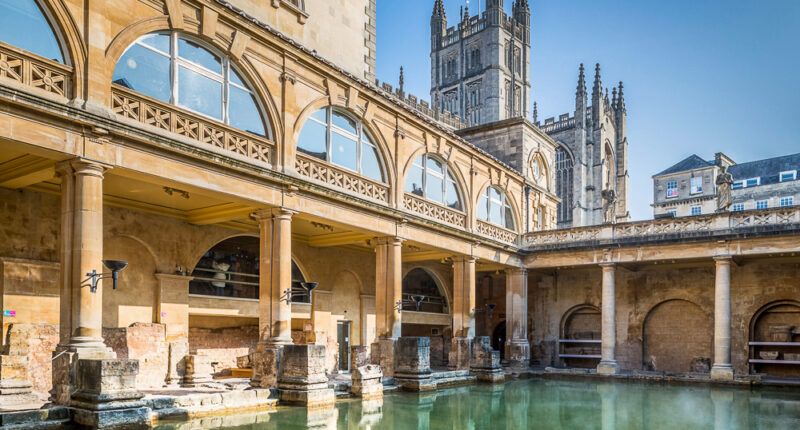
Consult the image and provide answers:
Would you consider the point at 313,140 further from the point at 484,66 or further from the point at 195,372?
the point at 484,66

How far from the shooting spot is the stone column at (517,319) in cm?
2788

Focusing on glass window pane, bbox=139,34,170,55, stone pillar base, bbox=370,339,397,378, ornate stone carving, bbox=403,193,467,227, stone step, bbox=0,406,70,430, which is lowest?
stone pillar base, bbox=370,339,397,378

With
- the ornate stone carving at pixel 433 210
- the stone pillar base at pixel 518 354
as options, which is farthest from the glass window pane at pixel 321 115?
the stone pillar base at pixel 518 354

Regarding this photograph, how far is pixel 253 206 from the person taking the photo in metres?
16.1

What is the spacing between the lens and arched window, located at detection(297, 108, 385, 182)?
58.1 ft

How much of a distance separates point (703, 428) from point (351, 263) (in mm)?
14505

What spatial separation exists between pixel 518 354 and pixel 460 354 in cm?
530

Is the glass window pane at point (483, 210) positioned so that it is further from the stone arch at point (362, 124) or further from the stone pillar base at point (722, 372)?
the stone pillar base at point (722, 372)

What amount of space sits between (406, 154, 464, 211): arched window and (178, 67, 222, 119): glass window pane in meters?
8.23

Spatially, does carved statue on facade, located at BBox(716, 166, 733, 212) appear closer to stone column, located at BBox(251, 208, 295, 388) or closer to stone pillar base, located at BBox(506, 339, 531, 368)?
stone pillar base, located at BBox(506, 339, 531, 368)

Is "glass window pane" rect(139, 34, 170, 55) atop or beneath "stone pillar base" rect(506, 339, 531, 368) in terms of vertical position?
atop

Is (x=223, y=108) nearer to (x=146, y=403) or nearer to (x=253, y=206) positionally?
(x=253, y=206)

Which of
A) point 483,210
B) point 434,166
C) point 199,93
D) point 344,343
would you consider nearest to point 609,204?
point 483,210

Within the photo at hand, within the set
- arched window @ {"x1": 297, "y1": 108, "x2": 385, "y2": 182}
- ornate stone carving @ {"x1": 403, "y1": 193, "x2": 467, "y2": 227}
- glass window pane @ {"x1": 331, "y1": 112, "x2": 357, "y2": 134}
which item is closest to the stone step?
arched window @ {"x1": 297, "y1": 108, "x2": 385, "y2": 182}
